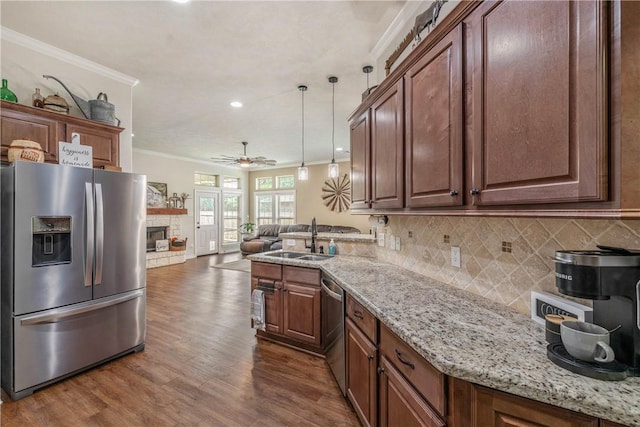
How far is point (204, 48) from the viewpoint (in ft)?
9.21

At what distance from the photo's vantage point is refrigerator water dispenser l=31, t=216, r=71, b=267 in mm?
2133

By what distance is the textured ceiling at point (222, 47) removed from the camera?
7.50ft

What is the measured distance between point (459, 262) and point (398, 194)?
571mm

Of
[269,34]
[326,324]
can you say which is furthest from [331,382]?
[269,34]

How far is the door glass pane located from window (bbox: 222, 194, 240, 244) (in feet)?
1.47

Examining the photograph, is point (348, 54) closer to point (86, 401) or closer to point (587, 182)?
point (587, 182)

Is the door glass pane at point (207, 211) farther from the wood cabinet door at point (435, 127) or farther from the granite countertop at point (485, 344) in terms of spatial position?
the wood cabinet door at point (435, 127)

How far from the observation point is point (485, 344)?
1.04m

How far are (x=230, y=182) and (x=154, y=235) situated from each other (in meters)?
3.28

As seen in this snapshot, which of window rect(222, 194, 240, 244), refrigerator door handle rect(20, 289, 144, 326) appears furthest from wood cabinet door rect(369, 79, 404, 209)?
window rect(222, 194, 240, 244)

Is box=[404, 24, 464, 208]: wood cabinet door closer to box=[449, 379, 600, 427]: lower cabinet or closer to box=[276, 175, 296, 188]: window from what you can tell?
box=[449, 379, 600, 427]: lower cabinet

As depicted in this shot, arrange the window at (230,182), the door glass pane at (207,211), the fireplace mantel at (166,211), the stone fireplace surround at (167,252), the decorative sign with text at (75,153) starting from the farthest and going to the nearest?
the window at (230,182)
the door glass pane at (207,211)
the fireplace mantel at (166,211)
the stone fireplace surround at (167,252)
the decorative sign with text at (75,153)

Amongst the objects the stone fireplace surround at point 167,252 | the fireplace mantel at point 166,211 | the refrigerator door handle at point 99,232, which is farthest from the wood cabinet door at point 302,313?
the fireplace mantel at point 166,211

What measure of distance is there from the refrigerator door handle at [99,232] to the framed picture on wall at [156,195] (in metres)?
5.20
